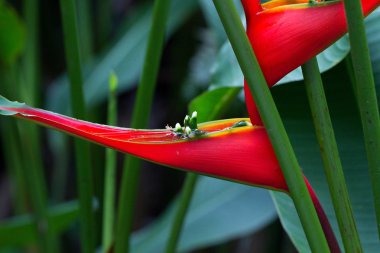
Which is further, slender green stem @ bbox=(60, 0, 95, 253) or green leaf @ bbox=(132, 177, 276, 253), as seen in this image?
green leaf @ bbox=(132, 177, 276, 253)

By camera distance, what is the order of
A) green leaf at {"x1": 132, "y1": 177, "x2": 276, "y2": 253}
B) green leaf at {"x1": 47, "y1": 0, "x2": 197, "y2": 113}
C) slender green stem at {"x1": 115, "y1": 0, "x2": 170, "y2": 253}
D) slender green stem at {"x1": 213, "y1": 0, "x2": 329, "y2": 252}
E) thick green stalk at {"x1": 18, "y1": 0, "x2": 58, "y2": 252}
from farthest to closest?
green leaf at {"x1": 47, "y1": 0, "x2": 197, "y2": 113}, green leaf at {"x1": 132, "y1": 177, "x2": 276, "y2": 253}, thick green stalk at {"x1": 18, "y1": 0, "x2": 58, "y2": 252}, slender green stem at {"x1": 115, "y1": 0, "x2": 170, "y2": 253}, slender green stem at {"x1": 213, "y1": 0, "x2": 329, "y2": 252}

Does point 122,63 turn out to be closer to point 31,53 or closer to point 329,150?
point 31,53

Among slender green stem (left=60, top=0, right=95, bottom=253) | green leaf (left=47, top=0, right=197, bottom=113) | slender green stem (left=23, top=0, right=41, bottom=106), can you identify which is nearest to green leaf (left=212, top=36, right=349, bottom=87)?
slender green stem (left=60, top=0, right=95, bottom=253)

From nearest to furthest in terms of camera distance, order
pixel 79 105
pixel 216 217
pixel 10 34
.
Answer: pixel 79 105 → pixel 10 34 → pixel 216 217

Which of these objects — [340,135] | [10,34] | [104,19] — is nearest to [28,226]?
[10,34]

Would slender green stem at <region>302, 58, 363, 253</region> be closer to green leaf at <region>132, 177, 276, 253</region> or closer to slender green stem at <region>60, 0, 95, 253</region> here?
slender green stem at <region>60, 0, 95, 253</region>

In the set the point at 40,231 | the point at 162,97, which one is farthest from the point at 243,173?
the point at 162,97

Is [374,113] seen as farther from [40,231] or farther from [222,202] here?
[222,202]

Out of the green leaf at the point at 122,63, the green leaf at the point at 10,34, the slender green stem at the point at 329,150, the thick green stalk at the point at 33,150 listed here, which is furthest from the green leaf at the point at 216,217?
the slender green stem at the point at 329,150
